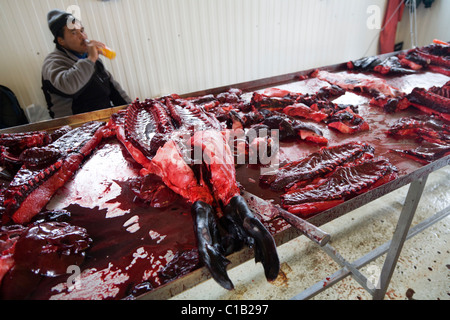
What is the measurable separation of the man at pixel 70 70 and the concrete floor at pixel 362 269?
2.96 m

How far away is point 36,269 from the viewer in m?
1.22

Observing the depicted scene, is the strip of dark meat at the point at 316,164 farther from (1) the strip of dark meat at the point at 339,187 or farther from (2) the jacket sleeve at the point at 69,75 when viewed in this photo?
(2) the jacket sleeve at the point at 69,75

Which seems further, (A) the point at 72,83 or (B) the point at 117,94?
(B) the point at 117,94

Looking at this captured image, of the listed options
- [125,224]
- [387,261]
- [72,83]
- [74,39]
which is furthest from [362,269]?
[74,39]

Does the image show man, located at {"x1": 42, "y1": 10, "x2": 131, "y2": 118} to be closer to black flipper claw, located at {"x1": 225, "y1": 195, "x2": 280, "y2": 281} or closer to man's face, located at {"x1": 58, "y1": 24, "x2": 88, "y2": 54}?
man's face, located at {"x1": 58, "y1": 24, "x2": 88, "y2": 54}

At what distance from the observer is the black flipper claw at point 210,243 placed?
1095mm

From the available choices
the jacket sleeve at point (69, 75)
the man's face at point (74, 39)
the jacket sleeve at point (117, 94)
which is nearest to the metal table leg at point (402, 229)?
the jacket sleeve at point (69, 75)

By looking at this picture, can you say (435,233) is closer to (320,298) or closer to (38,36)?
(320,298)

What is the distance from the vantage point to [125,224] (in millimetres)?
1523

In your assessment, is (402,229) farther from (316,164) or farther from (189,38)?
(189,38)

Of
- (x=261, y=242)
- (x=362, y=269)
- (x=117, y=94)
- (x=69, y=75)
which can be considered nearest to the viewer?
(x=261, y=242)

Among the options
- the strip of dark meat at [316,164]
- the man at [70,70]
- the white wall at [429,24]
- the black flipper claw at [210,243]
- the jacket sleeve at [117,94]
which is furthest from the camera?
the white wall at [429,24]

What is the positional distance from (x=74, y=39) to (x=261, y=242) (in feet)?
12.5

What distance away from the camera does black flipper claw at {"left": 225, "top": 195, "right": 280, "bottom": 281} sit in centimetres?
114
